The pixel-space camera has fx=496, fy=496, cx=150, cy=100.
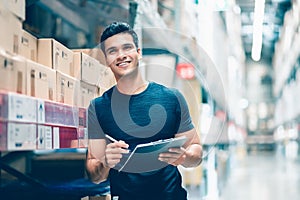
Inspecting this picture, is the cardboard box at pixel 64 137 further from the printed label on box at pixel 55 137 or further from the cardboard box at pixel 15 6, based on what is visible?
the cardboard box at pixel 15 6

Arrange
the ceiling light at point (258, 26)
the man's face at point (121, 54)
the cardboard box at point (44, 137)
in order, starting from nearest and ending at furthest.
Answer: the cardboard box at point (44, 137), the man's face at point (121, 54), the ceiling light at point (258, 26)

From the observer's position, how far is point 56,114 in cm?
184

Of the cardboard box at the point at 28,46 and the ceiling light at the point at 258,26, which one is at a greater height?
the ceiling light at the point at 258,26

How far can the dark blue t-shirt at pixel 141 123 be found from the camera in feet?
6.20

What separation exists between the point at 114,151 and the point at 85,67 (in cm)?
45

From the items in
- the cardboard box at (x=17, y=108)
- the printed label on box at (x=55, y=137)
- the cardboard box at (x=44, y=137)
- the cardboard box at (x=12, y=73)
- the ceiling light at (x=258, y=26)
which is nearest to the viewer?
the cardboard box at (x=17, y=108)

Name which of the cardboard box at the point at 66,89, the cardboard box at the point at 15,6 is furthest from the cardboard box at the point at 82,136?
the cardboard box at the point at 15,6

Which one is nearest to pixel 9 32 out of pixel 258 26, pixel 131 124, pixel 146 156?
pixel 131 124

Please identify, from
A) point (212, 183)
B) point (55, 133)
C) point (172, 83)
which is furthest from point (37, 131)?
point (212, 183)

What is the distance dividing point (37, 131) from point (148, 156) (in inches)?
17.8

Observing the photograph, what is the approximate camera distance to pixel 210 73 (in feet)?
7.23

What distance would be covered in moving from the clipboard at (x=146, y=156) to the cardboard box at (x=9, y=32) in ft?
1.89

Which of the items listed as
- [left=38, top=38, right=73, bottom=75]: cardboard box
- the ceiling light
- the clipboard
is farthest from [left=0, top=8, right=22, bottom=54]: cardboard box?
the ceiling light

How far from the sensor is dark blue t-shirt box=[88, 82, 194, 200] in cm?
189
